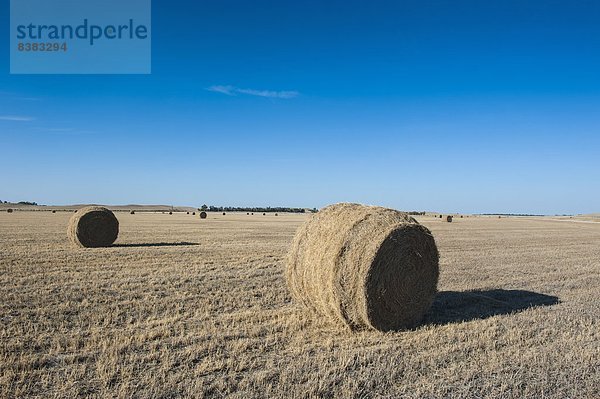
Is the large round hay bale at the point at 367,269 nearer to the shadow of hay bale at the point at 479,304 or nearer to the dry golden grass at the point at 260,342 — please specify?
the dry golden grass at the point at 260,342

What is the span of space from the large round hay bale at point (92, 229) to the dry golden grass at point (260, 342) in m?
7.16

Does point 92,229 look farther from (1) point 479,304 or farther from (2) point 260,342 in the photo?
(1) point 479,304

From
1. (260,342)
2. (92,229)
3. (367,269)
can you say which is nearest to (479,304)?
(367,269)

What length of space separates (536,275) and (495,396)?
388 inches

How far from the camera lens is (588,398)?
5.07m

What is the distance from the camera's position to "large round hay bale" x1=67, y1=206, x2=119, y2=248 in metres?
19.7

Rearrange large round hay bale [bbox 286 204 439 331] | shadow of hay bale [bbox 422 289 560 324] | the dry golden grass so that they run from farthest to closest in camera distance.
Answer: shadow of hay bale [bbox 422 289 560 324], large round hay bale [bbox 286 204 439 331], the dry golden grass

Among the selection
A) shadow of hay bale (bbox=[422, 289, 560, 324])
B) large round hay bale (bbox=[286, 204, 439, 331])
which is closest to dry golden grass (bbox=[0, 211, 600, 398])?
shadow of hay bale (bbox=[422, 289, 560, 324])

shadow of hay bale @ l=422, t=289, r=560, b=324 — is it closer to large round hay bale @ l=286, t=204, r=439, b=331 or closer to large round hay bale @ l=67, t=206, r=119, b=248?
large round hay bale @ l=286, t=204, r=439, b=331

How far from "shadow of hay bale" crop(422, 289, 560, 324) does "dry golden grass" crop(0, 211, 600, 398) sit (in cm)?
4

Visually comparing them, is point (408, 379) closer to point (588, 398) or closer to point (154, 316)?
point (588, 398)

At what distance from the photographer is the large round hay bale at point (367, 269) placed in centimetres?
782

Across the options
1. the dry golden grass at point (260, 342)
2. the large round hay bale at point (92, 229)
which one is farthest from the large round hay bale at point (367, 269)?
the large round hay bale at point (92, 229)

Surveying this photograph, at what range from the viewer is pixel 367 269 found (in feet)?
25.7
